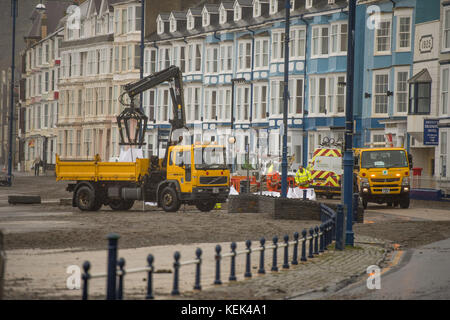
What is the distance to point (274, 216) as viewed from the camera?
29.8 meters

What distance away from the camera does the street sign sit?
4809 centimetres

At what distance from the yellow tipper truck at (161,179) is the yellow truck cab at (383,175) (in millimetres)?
5640

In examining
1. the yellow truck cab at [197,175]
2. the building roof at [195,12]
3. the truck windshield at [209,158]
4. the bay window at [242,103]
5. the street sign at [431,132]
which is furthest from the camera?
the building roof at [195,12]

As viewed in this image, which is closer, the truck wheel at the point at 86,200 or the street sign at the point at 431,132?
the truck wheel at the point at 86,200

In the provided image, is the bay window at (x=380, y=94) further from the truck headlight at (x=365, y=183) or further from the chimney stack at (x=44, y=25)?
the chimney stack at (x=44, y=25)

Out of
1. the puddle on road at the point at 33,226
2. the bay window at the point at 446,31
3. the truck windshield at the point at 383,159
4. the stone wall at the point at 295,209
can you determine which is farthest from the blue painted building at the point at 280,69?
the puddle on road at the point at 33,226

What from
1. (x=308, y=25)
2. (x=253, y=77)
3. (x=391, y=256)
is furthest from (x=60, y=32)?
(x=391, y=256)

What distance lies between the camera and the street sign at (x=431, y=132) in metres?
48.1

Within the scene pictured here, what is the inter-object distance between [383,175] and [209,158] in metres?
6.74

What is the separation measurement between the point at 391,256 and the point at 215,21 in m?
59.3

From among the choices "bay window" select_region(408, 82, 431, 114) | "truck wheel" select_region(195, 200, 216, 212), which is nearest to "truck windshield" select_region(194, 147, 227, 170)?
"truck wheel" select_region(195, 200, 216, 212)

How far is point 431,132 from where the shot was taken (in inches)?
1897

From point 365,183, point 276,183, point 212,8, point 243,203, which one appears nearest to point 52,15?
point 212,8
